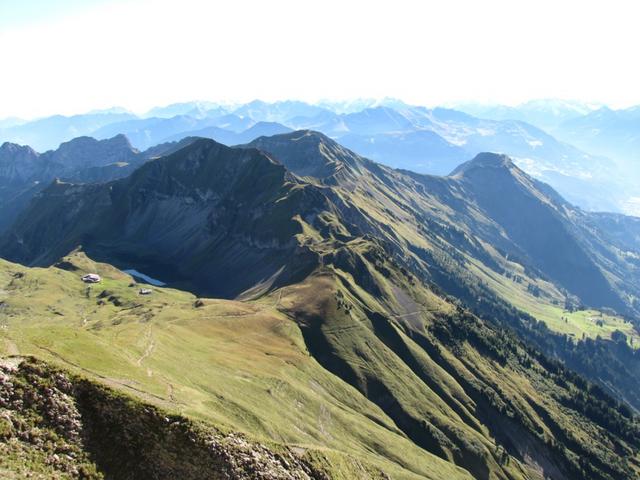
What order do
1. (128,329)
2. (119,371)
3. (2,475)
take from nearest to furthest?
1. (2,475)
2. (119,371)
3. (128,329)

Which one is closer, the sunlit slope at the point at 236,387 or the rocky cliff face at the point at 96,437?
the rocky cliff face at the point at 96,437

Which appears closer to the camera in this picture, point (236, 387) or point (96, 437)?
point (96, 437)

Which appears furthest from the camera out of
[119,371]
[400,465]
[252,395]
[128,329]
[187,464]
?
[128,329]

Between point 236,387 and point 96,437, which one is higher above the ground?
point 96,437

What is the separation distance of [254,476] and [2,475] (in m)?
28.1

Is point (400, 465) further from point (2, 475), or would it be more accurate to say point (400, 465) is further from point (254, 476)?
point (2, 475)

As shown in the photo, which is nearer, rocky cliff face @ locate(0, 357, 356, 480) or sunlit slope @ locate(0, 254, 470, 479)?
rocky cliff face @ locate(0, 357, 356, 480)

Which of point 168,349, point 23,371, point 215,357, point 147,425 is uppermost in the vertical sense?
point 23,371

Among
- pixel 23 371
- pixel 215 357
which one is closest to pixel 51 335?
pixel 23 371

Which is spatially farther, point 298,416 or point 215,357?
point 215,357

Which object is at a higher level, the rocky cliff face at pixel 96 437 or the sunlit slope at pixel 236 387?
the rocky cliff face at pixel 96 437

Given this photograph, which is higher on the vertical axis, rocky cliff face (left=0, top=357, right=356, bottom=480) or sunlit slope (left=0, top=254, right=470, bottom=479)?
rocky cliff face (left=0, top=357, right=356, bottom=480)

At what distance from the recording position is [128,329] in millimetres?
183500

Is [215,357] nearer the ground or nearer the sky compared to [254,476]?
nearer the ground
